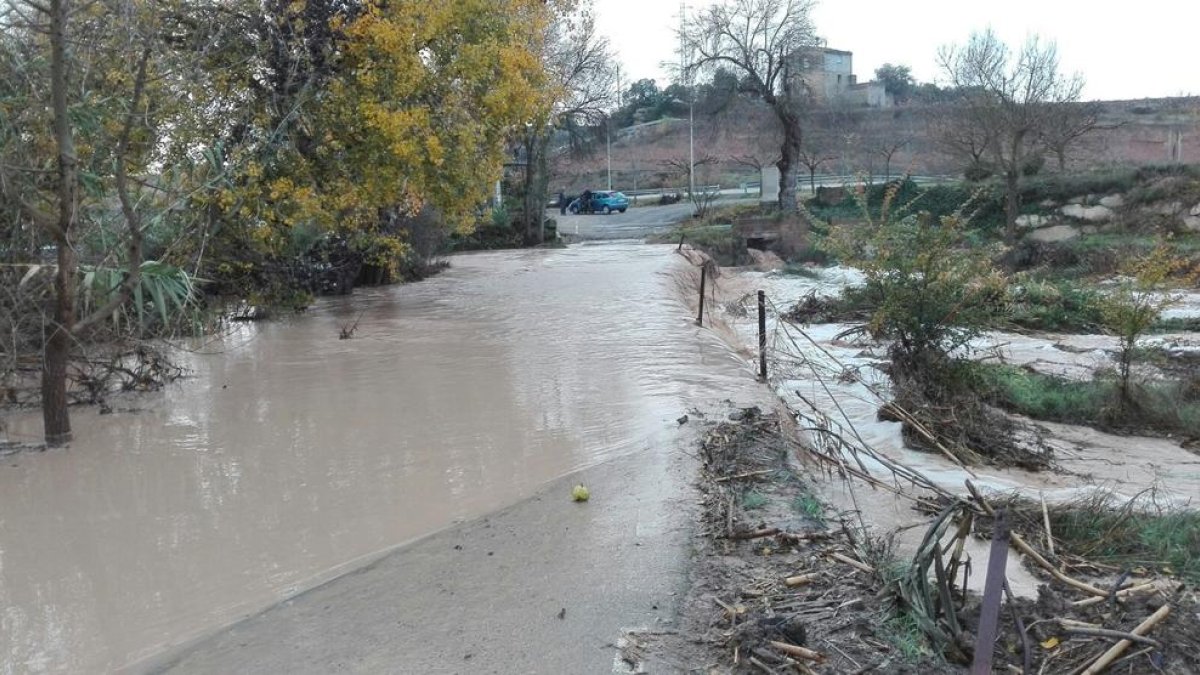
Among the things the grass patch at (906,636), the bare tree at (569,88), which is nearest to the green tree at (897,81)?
the bare tree at (569,88)

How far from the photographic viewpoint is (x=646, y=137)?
7069 centimetres

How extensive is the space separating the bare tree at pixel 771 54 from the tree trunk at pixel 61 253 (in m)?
32.4

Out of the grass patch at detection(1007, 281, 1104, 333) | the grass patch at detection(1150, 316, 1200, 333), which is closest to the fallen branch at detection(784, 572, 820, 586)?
the grass patch at detection(1007, 281, 1104, 333)

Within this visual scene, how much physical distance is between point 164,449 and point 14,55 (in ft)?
12.3

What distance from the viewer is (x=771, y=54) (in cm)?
3816

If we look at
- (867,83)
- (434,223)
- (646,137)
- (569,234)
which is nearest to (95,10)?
(434,223)

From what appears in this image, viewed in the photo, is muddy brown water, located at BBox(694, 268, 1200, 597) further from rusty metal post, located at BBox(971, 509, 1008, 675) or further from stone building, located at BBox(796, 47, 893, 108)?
stone building, located at BBox(796, 47, 893, 108)

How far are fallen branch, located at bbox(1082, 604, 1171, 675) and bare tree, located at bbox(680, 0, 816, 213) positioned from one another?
34954mm

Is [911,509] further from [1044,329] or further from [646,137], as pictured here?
[646,137]

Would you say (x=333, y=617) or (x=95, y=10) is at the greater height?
(x=95, y=10)

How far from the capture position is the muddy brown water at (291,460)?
5855mm

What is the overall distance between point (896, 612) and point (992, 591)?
1.19 m

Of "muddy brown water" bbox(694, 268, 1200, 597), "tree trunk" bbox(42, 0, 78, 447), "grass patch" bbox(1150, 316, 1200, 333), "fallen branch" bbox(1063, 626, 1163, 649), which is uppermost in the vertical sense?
"tree trunk" bbox(42, 0, 78, 447)

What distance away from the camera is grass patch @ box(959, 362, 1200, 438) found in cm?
1132
